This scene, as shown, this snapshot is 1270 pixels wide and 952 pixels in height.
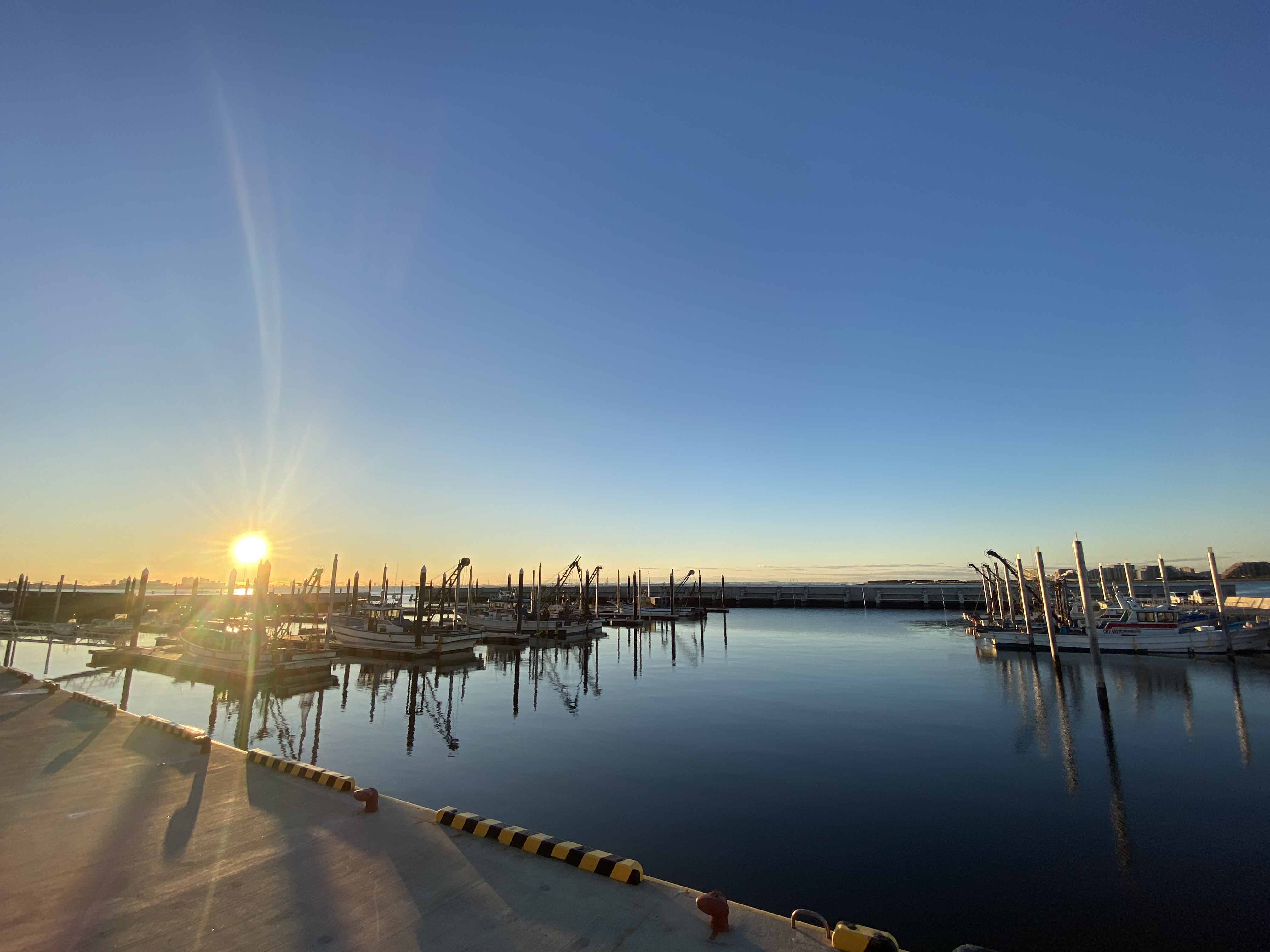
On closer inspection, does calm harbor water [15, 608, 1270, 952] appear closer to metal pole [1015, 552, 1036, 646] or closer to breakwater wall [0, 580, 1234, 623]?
metal pole [1015, 552, 1036, 646]

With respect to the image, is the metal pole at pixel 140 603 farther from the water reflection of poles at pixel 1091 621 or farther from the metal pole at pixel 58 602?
the water reflection of poles at pixel 1091 621

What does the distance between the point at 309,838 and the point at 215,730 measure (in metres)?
17.7

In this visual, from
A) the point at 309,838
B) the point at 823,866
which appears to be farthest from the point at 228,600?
the point at 823,866

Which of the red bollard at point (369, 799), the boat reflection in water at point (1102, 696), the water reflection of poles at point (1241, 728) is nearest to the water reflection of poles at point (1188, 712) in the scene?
the boat reflection in water at point (1102, 696)

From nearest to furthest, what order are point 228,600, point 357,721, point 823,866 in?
point 823,866 → point 357,721 → point 228,600

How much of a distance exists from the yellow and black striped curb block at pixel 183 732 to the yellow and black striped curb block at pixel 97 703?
170 cm

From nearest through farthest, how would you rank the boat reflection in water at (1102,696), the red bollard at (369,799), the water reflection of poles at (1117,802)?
the red bollard at (369,799) → the water reflection of poles at (1117,802) → the boat reflection in water at (1102,696)

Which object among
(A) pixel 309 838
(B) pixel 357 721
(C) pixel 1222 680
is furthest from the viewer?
(C) pixel 1222 680

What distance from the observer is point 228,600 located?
4744 centimetres

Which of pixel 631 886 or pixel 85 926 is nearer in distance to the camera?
pixel 85 926

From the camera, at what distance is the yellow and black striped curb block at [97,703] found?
54.4 feet

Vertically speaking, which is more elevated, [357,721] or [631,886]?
[631,886]

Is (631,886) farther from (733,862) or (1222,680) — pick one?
(1222,680)

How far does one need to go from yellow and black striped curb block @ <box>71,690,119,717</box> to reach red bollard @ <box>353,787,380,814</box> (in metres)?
12.5
